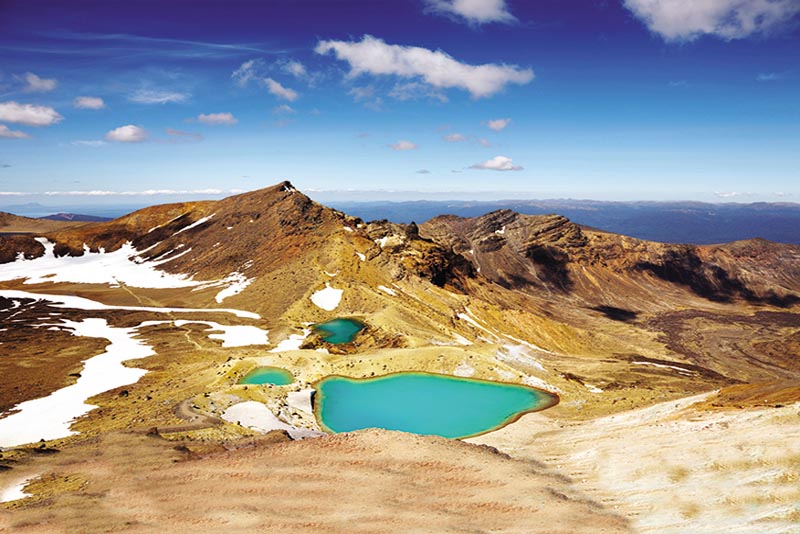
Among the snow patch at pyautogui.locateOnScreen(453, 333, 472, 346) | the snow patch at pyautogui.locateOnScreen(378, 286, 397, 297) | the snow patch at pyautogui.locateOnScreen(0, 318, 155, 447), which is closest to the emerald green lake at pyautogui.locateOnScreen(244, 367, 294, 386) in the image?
the snow patch at pyautogui.locateOnScreen(0, 318, 155, 447)

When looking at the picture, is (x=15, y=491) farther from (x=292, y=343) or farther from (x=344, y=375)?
(x=292, y=343)

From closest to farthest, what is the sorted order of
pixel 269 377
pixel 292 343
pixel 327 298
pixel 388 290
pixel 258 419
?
pixel 258 419 < pixel 269 377 < pixel 292 343 < pixel 327 298 < pixel 388 290

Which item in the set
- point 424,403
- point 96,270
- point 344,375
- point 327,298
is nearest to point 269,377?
point 344,375

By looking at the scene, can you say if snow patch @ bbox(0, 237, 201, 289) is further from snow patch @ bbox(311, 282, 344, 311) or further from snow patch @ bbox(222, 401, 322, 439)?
snow patch @ bbox(222, 401, 322, 439)

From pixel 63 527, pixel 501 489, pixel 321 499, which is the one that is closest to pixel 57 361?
pixel 63 527

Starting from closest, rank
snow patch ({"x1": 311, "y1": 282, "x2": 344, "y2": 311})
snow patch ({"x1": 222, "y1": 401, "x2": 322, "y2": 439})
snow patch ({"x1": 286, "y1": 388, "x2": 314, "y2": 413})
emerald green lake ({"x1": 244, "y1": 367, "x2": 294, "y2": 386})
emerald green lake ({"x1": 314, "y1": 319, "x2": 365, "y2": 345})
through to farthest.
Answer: snow patch ({"x1": 222, "y1": 401, "x2": 322, "y2": 439}), snow patch ({"x1": 286, "y1": 388, "x2": 314, "y2": 413}), emerald green lake ({"x1": 244, "y1": 367, "x2": 294, "y2": 386}), emerald green lake ({"x1": 314, "y1": 319, "x2": 365, "y2": 345}), snow patch ({"x1": 311, "y1": 282, "x2": 344, "y2": 311})

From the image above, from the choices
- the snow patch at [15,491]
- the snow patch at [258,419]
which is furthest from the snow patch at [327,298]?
the snow patch at [15,491]

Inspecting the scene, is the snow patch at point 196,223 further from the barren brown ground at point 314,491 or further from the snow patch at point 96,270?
the barren brown ground at point 314,491
